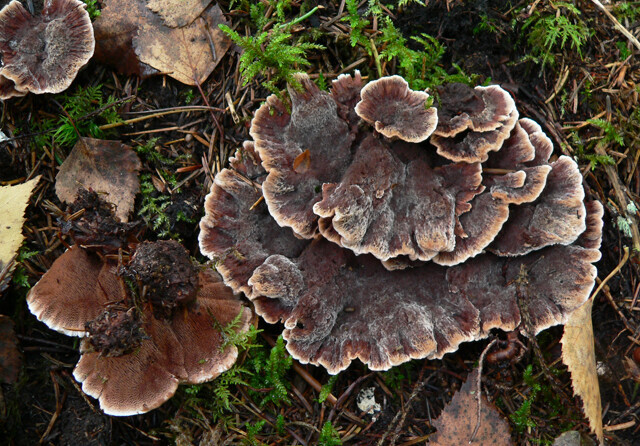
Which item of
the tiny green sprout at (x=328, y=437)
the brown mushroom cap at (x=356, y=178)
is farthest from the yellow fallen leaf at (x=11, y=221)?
the tiny green sprout at (x=328, y=437)

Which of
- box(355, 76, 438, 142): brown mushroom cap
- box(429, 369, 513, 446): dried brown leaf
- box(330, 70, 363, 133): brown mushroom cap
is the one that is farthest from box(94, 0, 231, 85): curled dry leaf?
box(429, 369, 513, 446): dried brown leaf

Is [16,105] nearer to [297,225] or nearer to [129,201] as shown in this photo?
[129,201]

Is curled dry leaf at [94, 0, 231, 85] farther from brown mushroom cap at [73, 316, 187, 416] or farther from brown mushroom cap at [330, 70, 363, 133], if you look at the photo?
brown mushroom cap at [73, 316, 187, 416]

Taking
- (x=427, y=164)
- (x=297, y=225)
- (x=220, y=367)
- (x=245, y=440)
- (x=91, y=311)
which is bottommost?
(x=245, y=440)

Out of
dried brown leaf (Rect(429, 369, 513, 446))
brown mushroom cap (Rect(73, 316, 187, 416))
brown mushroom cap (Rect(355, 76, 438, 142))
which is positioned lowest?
dried brown leaf (Rect(429, 369, 513, 446))

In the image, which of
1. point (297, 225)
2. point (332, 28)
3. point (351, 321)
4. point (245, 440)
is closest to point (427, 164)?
point (297, 225)

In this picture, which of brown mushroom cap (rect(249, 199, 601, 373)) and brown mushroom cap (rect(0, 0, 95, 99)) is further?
brown mushroom cap (rect(0, 0, 95, 99))

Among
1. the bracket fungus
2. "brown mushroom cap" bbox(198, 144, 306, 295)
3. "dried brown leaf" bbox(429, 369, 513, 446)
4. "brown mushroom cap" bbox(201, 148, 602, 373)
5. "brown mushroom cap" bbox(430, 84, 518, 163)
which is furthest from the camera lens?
"brown mushroom cap" bbox(198, 144, 306, 295)

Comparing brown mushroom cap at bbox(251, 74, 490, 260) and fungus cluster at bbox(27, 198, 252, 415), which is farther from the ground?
brown mushroom cap at bbox(251, 74, 490, 260)
